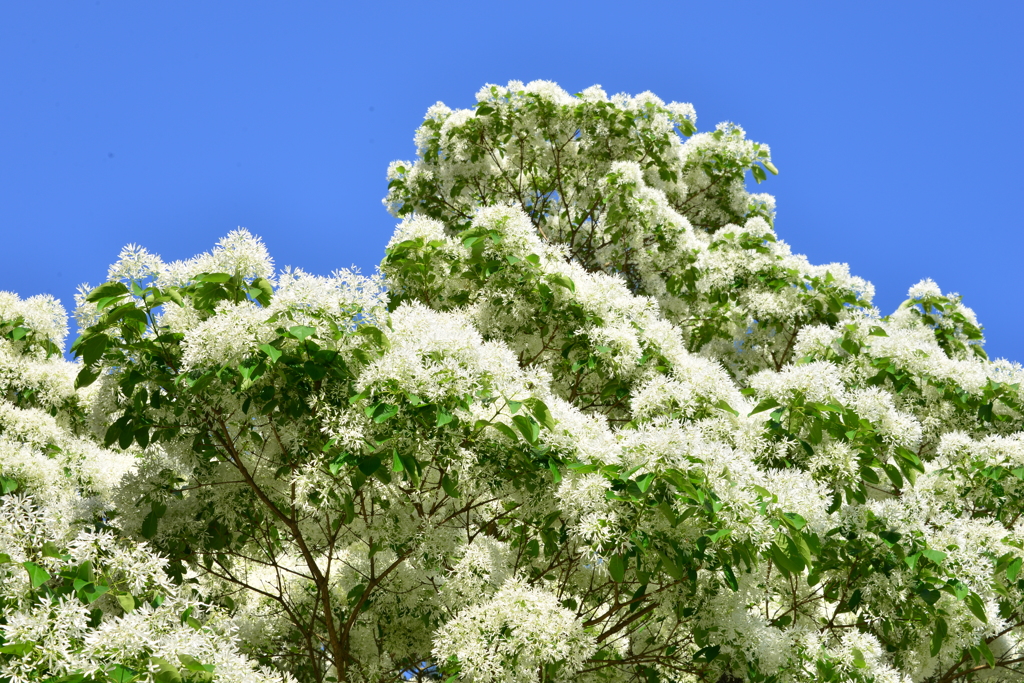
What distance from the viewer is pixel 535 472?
486 centimetres

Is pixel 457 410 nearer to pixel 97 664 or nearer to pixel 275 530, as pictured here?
pixel 97 664

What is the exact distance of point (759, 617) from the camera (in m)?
5.09

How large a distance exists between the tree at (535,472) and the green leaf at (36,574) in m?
0.98

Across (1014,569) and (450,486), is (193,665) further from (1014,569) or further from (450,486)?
(1014,569)

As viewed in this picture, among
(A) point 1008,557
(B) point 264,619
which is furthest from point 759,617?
(B) point 264,619

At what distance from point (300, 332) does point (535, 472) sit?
61.9 inches

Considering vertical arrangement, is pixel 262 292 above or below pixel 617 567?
above

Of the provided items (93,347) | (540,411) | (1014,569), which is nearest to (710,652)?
(540,411)

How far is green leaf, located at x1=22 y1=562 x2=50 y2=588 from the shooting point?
12.5 ft

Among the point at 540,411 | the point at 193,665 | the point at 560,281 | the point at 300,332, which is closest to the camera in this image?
the point at 193,665

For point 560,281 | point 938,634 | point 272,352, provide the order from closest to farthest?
point 272,352
point 938,634
point 560,281

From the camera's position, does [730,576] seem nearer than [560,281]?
Yes

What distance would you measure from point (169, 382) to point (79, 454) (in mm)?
2971

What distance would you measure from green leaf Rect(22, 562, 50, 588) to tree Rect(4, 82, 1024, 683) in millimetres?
975
